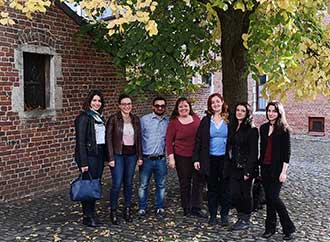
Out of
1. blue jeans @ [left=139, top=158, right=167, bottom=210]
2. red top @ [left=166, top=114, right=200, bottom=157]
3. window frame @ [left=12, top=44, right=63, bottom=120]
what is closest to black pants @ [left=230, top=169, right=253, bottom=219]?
red top @ [left=166, top=114, right=200, bottom=157]

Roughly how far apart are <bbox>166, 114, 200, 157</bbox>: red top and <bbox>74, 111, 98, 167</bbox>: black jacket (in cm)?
112

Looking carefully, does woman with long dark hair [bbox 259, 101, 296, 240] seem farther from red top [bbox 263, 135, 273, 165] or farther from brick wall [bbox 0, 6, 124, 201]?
brick wall [bbox 0, 6, 124, 201]

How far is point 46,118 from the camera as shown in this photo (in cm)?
869

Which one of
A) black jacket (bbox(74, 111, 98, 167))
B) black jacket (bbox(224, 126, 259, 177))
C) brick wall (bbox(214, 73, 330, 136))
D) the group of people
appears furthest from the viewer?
brick wall (bbox(214, 73, 330, 136))

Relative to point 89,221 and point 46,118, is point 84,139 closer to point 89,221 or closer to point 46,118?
point 89,221

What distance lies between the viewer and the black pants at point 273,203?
18.6 feet

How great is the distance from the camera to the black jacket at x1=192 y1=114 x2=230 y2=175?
6215 millimetres

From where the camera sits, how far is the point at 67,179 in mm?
9273

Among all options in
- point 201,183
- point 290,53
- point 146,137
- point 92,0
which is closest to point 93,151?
point 146,137

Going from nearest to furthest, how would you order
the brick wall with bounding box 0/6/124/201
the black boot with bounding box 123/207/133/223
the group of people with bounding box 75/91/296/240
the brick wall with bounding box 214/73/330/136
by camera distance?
1. the group of people with bounding box 75/91/296/240
2. the black boot with bounding box 123/207/133/223
3. the brick wall with bounding box 0/6/124/201
4. the brick wall with bounding box 214/73/330/136

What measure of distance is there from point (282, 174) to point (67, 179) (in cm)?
502

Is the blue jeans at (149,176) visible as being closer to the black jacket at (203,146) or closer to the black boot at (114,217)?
the black boot at (114,217)

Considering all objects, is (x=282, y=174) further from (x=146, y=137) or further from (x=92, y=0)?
(x=92, y=0)

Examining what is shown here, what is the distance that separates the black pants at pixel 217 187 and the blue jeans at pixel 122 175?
3.66ft
